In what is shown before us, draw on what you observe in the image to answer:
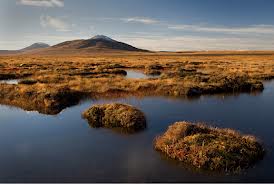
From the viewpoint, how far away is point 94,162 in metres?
16.1

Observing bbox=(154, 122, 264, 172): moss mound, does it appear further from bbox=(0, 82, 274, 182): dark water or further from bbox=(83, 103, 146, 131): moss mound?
bbox=(83, 103, 146, 131): moss mound

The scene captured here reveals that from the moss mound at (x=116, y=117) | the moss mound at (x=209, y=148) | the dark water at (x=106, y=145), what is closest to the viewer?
the dark water at (x=106, y=145)

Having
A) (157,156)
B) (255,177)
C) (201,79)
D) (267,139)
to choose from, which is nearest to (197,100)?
(201,79)

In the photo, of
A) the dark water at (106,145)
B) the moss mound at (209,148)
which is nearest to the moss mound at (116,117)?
the dark water at (106,145)

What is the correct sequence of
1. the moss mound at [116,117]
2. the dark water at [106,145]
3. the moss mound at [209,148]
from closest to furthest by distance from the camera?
1. the dark water at [106,145]
2. the moss mound at [209,148]
3. the moss mound at [116,117]

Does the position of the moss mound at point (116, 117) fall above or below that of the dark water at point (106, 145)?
above

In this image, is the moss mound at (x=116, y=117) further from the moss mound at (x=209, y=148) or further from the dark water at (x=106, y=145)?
the moss mound at (x=209, y=148)

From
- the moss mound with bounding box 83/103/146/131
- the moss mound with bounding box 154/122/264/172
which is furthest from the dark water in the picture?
the moss mound with bounding box 83/103/146/131

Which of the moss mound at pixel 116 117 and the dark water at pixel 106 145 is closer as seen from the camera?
the dark water at pixel 106 145

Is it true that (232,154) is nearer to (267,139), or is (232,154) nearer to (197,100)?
(267,139)

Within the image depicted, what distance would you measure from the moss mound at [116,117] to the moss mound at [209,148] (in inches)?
138

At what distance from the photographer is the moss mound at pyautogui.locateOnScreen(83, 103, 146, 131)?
2191 centimetres

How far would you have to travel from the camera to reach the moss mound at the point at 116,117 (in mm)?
21906

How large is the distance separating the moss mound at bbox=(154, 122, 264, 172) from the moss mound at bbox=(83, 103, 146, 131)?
350 centimetres
